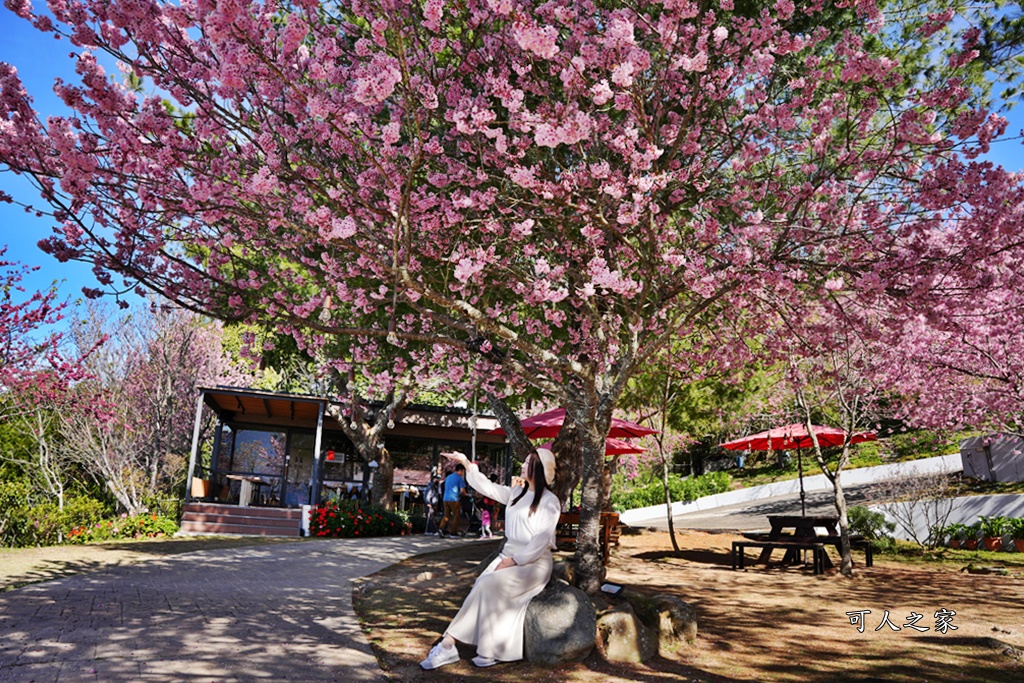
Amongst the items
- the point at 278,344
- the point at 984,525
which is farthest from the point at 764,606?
the point at 278,344

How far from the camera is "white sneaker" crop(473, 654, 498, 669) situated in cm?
507

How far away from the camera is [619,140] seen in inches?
200

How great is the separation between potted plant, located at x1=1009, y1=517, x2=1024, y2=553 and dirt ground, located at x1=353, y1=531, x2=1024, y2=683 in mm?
3199

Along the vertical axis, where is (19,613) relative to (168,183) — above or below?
below

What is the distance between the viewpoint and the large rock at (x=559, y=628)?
5.15m

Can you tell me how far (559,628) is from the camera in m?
5.20

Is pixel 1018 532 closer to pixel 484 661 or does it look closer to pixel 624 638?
pixel 624 638

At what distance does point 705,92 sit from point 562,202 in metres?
1.74

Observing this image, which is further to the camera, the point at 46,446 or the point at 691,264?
the point at 46,446

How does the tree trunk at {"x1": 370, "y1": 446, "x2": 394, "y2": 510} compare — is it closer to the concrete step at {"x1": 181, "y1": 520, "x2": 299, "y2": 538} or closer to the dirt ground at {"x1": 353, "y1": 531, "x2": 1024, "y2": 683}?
the concrete step at {"x1": 181, "y1": 520, "x2": 299, "y2": 538}

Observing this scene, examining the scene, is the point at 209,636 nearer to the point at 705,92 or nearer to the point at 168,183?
the point at 168,183

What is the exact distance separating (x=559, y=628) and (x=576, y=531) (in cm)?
537

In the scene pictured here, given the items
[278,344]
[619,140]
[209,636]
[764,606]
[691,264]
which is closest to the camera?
[619,140]

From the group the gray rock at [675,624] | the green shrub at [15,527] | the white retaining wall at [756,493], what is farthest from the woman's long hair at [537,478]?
the white retaining wall at [756,493]
